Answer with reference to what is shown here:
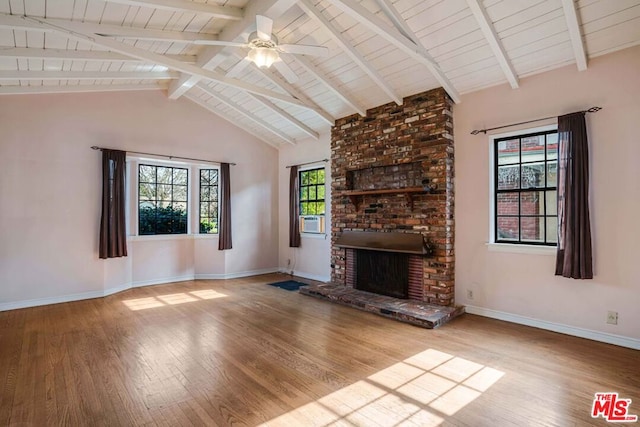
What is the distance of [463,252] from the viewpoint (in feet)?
14.9

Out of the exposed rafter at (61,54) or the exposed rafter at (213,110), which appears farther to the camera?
the exposed rafter at (213,110)

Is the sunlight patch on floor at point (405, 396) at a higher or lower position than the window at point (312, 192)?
lower

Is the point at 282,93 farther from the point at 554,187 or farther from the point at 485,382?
the point at 485,382

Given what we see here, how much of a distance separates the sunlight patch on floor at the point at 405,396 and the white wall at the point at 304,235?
3650mm

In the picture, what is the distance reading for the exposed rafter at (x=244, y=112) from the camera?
236 inches

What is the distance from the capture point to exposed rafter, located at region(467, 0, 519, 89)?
315 cm

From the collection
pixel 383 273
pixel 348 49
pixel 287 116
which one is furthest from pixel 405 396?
pixel 287 116

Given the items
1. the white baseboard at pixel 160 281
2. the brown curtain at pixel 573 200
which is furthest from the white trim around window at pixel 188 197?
the brown curtain at pixel 573 200

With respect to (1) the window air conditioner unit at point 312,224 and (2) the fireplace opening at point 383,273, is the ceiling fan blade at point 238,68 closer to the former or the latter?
(1) the window air conditioner unit at point 312,224

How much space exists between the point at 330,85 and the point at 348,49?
0.91 metres

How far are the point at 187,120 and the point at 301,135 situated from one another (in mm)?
2261

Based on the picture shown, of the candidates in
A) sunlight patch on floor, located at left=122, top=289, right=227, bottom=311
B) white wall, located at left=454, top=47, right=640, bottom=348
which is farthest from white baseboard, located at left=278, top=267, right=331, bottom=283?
white wall, located at left=454, top=47, right=640, bottom=348

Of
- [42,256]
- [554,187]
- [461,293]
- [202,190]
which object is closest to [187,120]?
[202,190]

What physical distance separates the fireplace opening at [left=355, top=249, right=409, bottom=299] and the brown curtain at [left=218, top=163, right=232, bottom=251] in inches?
110
